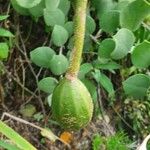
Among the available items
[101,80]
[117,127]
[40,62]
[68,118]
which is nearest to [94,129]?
[117,127]

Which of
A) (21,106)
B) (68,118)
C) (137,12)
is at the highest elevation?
(137,12)

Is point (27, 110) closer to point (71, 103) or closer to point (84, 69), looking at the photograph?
point (84, 69)

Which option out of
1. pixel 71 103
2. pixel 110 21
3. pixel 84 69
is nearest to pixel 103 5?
pixel 110 21

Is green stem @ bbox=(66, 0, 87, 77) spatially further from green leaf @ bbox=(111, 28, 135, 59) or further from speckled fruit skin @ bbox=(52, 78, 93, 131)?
green leaf @ bbox=(111, 28, 135, 59)

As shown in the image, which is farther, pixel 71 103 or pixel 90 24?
pixel 90 24

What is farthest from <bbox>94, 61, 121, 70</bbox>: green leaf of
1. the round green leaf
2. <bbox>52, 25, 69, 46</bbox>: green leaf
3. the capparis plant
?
the round green leaf

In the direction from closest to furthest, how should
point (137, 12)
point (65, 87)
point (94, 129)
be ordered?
point (65, 87)
point (137, 12)
point (94, 129)

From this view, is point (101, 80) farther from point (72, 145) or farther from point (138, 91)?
point (72, 145)
